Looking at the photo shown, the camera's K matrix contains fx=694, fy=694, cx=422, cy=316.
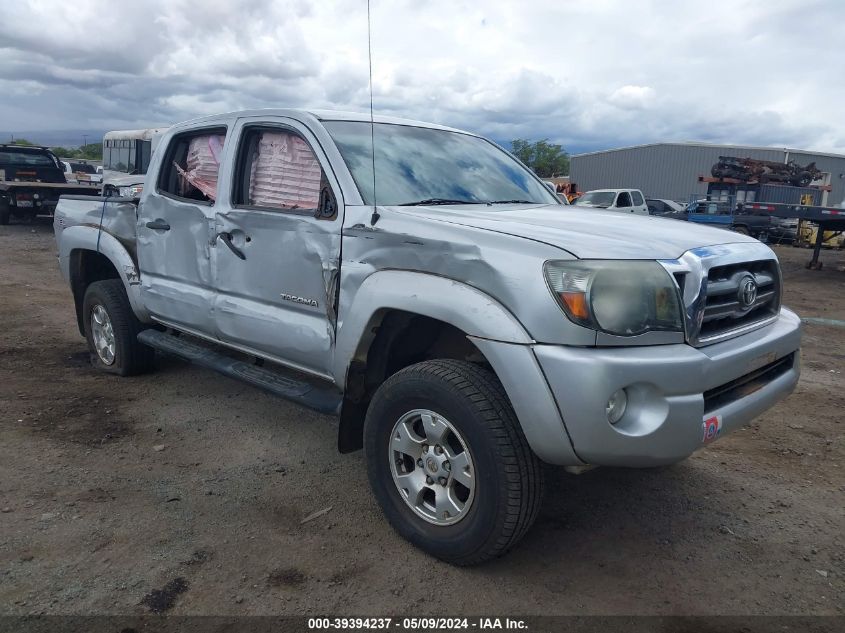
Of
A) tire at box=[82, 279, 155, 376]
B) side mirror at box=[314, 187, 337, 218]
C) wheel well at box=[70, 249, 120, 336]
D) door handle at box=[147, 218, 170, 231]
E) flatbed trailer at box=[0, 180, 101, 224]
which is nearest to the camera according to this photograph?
side mirror at box=[314, 187, 337, 218]

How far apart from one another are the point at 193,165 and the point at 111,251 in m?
1.06

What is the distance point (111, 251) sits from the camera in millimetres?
5035

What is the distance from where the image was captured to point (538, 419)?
8.25 ft

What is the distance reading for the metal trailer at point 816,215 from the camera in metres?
13.5

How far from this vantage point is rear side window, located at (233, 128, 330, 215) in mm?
3611

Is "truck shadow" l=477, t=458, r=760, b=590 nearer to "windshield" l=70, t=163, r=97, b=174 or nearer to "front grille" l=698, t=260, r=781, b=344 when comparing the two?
"front grille" l=698, t=260, r=781, b=344

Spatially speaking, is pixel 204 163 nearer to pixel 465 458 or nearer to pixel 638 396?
pixel 465 458

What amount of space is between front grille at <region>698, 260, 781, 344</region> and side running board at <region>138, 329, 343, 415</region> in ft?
5.64

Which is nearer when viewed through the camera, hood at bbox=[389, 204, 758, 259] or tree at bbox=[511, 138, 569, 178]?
hood at bbox=[389, 204, 758, 259]

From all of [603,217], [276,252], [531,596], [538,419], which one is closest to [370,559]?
[531,596]

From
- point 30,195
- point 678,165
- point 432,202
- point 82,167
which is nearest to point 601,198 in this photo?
point 30,195

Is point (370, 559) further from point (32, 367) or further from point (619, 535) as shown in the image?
point (32, 367)

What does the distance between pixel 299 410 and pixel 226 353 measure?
2.23ft

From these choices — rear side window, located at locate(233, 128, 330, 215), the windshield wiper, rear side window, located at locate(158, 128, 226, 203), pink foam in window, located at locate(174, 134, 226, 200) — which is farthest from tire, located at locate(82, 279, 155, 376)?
the windshield wiper
